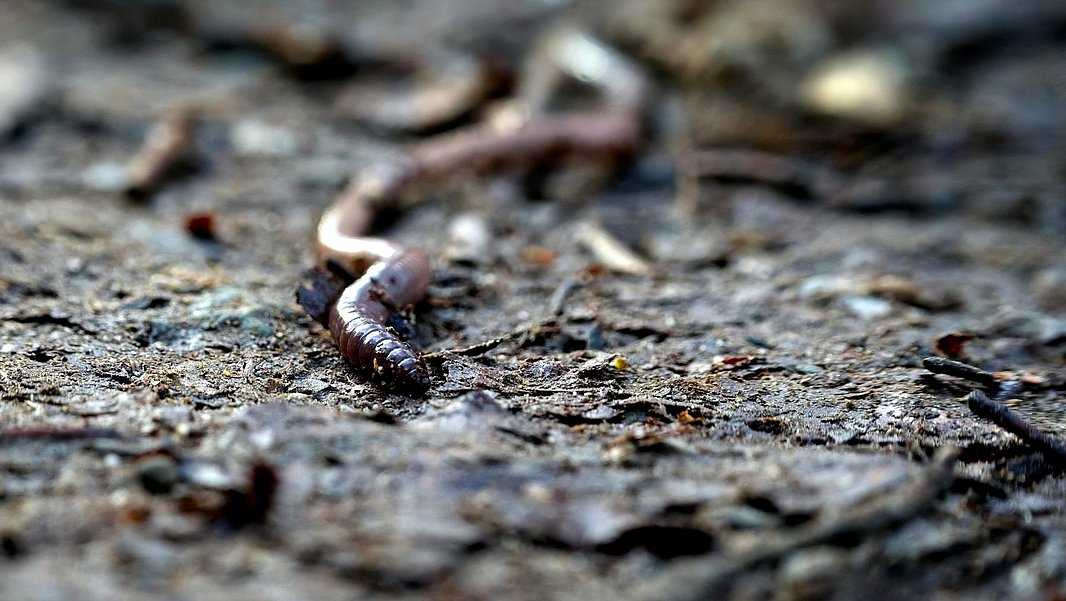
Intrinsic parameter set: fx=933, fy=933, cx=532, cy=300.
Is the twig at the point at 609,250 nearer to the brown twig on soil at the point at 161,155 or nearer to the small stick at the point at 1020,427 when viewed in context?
the small stick at the point at 1020,427

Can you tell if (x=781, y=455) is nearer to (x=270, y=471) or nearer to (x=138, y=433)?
(x=270, y=471)

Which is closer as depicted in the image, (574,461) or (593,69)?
(574,461)

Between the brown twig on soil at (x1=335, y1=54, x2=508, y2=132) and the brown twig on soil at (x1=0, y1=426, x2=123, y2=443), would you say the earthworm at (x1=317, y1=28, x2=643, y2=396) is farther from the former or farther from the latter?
the brown twig on soil at (x1=0, y1=426, x2=123, y2=443)

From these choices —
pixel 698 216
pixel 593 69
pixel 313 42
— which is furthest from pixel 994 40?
pixel 313 42

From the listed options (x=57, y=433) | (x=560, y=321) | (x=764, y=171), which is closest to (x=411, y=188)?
(x=560, y=321)

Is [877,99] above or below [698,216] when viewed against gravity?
above

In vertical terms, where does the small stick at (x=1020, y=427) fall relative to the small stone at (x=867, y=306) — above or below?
above

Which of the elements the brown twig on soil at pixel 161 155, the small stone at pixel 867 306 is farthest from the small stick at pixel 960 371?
the brown twig on soil at pixel 161 155
